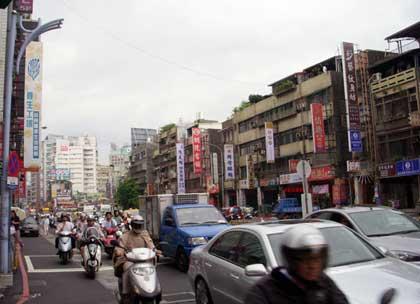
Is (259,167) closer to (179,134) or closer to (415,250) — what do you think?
(179,134)

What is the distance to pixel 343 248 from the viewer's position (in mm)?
5695

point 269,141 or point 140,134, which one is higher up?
point 140,134

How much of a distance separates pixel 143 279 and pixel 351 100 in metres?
33.4

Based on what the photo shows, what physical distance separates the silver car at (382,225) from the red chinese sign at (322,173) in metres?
34.7

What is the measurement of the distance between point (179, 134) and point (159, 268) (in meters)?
74.5

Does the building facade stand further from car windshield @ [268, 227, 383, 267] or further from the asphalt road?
car windshield @ [268, 227, 383, 267]

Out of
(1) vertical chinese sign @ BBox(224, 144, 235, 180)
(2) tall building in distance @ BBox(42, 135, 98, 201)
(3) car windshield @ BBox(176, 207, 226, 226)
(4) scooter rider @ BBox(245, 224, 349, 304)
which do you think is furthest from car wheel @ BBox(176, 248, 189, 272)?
(2) tall building in distance @ BBox(42, 135, 98, 201)

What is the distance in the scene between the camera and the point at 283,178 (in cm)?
5000

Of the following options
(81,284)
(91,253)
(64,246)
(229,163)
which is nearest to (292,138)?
(229,163)

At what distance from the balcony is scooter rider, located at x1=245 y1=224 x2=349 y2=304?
1404 inches

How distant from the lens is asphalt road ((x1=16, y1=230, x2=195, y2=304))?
946cm

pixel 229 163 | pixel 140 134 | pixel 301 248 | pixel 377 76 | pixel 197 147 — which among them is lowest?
pixel 301 248

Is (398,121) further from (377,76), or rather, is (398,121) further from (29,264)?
(29,264)

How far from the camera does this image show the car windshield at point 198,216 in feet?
43.1
